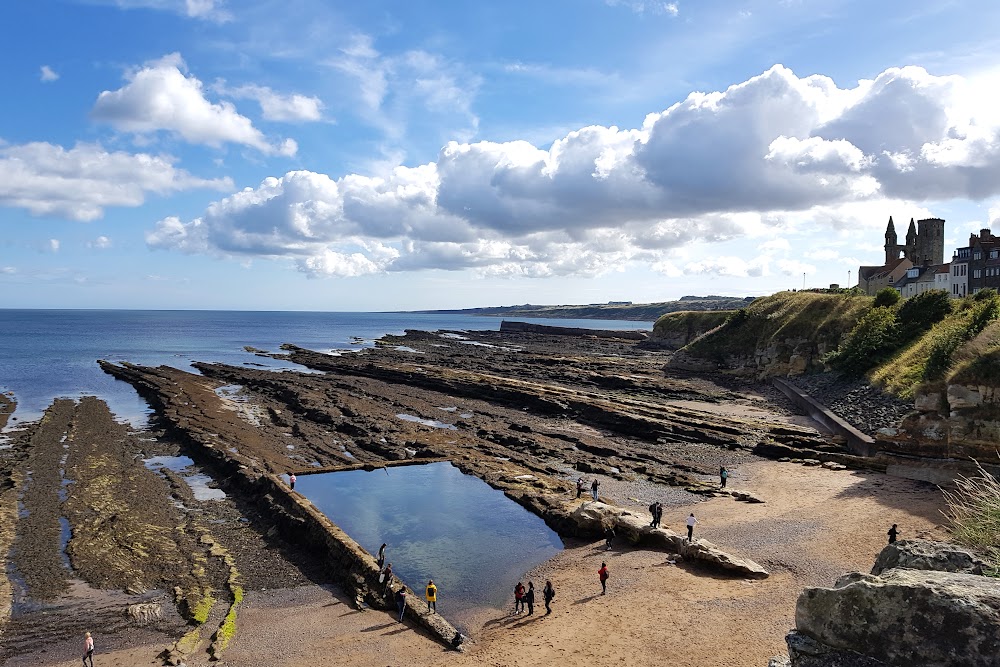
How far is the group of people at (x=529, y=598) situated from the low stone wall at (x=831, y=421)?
21108mm

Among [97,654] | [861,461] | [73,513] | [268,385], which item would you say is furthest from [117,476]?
[861,461]

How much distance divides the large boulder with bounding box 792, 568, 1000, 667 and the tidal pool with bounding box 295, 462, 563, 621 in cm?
1154

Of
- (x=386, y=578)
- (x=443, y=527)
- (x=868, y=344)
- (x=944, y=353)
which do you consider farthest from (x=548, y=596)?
(x=868, y=344)

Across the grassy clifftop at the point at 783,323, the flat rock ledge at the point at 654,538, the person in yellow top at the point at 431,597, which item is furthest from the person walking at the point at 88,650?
the grassy clifftop at the point at 783,323

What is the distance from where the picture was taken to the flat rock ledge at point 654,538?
1841 cm

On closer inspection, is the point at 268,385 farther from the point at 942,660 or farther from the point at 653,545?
the point at 942,660

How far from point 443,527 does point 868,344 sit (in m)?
37.8

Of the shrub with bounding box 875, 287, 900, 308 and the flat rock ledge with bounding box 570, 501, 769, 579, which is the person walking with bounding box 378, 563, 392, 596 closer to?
the flat rock ledge with bounding box 570, 501, 769, 579

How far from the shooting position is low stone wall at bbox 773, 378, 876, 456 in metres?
30.8

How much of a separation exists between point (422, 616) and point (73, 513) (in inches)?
650

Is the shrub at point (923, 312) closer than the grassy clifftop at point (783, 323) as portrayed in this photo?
Yes

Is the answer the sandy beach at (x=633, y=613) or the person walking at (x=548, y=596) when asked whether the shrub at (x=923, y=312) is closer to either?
the sandy beach at (x=633, y=613)

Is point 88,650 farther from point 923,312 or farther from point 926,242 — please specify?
point 926,242

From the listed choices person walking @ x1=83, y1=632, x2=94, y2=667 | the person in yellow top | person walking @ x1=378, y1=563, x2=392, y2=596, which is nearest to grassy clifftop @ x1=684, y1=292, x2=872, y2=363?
the person in yellow top
